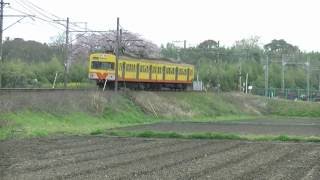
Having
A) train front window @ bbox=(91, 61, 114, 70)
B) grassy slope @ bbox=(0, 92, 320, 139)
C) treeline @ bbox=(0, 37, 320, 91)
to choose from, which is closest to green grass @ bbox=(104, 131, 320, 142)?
grassy slope @ bbox=(0, 92, 320, 139)

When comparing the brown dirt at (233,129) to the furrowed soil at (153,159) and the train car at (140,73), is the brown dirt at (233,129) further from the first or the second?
the train car at (140,73)

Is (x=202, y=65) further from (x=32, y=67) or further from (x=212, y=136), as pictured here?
(x=212, y=136)

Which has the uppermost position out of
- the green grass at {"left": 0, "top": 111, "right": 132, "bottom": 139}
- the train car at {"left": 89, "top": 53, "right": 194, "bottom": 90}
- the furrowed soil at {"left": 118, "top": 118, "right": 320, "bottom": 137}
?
the train car at {"left": 89, "top": 53, "right": 194, "bottom": 90}

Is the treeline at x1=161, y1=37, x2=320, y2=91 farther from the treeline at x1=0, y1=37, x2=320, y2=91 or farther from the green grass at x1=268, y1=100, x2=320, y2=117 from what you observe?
the green grass at x1=268, y1=100, x2=320, y2=117

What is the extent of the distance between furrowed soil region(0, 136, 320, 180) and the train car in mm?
24334

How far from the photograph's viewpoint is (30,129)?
30531 millimetres

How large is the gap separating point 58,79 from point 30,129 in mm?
38686

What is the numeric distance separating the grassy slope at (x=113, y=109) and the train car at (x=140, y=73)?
76.0 inches

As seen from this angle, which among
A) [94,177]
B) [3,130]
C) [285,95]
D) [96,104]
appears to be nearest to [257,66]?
[285,95]

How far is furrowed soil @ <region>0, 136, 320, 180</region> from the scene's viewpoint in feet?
53.1

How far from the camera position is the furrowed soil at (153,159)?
1617cm

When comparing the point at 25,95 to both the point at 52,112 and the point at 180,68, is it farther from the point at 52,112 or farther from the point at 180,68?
the point at 180,68

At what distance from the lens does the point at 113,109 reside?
45.7 m

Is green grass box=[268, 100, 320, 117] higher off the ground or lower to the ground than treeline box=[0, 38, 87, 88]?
lower
